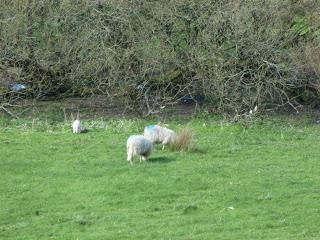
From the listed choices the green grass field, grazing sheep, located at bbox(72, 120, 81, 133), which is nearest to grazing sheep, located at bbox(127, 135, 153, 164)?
the green grass field

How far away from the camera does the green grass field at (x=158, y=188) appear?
379 inches

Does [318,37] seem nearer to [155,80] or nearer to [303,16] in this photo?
[303,16]

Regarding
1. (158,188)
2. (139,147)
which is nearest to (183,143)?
(139,147)

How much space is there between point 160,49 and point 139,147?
827 centimetres

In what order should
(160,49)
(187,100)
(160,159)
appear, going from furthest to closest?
(187,100), (160,49), (160,159)

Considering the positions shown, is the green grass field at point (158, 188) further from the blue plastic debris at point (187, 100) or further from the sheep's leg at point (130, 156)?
the blue plastic debris at point (187, 100)

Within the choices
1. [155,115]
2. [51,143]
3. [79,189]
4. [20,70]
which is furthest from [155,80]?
[79,189]

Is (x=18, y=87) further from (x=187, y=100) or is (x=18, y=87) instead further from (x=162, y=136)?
→ (x=162, y=136)

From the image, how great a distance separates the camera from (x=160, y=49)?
2098 cm

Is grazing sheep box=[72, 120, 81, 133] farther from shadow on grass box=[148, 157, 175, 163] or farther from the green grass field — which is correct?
shadow on grass box=[148, 157, 175, 163]

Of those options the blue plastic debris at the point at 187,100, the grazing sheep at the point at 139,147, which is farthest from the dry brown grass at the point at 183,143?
the blue plastic debris at the point at 187,100

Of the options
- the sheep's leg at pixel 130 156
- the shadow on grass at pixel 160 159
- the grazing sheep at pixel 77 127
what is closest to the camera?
the sheep's leg at pixel 130 156

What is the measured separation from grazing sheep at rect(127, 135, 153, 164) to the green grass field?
17 cm

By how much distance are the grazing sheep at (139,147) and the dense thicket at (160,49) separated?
25.1 feet
